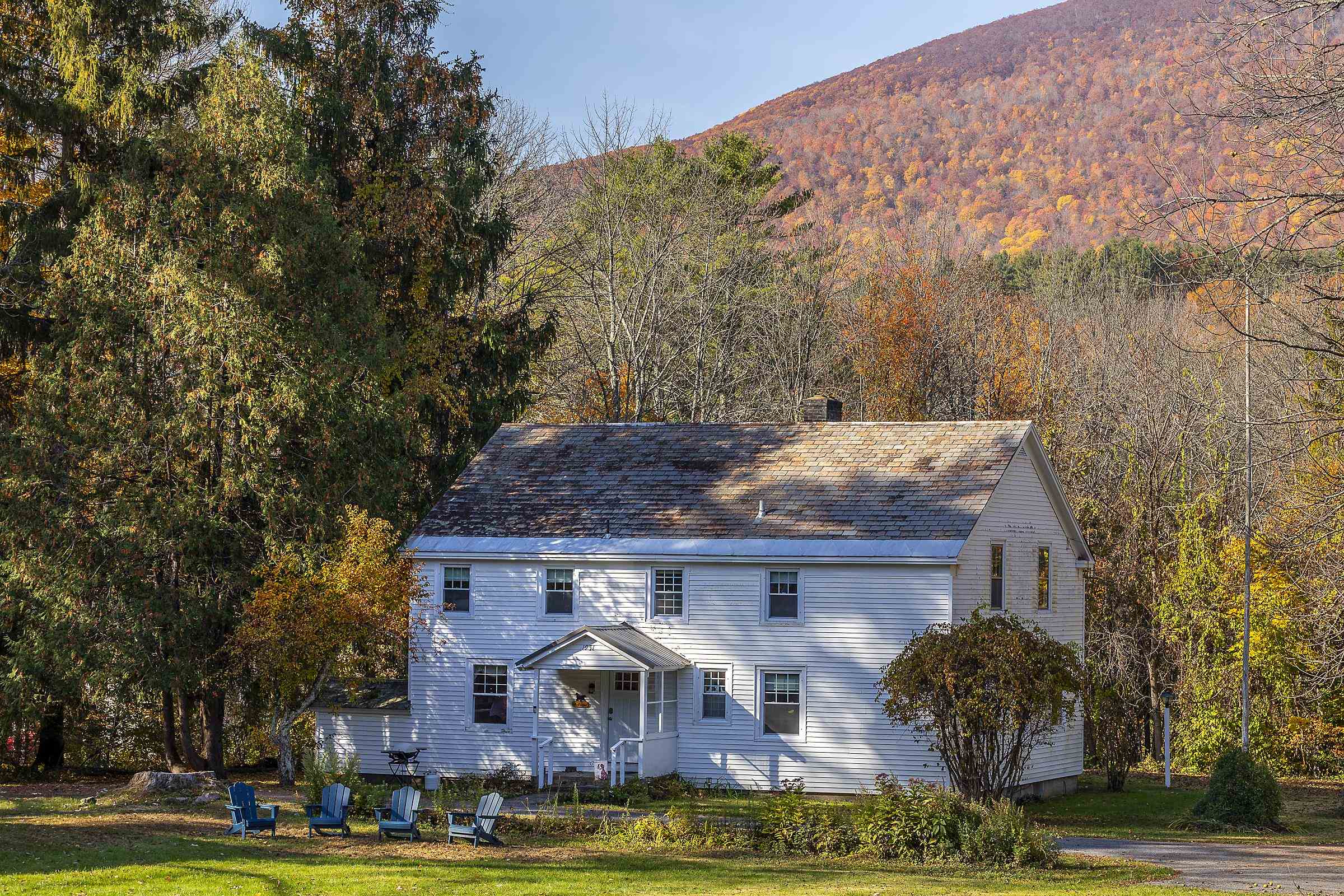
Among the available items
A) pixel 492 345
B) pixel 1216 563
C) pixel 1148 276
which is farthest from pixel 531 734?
pixel 1148 276

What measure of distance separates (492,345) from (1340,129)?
92.4 ft

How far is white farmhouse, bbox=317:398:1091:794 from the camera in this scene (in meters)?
28.2

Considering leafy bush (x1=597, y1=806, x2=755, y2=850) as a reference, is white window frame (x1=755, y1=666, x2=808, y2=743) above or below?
above

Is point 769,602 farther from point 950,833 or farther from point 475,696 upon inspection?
point 950,833

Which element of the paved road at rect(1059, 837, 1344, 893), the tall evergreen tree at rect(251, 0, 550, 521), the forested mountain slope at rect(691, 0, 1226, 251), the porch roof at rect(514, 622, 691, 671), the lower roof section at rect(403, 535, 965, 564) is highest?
the forested mountain slope at rect(691, 0, 1226, 251)

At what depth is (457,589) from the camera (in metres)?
31.0

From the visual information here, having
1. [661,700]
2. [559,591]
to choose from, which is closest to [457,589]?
[559,591]

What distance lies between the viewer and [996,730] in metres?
24.0

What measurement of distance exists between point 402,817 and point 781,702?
31.2 ft

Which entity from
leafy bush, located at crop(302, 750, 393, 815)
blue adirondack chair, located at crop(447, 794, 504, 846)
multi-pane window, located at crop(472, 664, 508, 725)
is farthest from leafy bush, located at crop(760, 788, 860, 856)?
multi-pane window, located at crop(472, 664, 508, 725)

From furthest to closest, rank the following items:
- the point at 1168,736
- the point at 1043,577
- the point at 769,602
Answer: the point at 1168,736, the point at 1043,577, the point at 769,602

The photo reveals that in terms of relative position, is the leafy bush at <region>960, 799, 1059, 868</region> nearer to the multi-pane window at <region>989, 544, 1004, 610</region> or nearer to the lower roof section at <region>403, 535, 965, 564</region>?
the lower roof section at <region>403, 535, 965, 564</region>

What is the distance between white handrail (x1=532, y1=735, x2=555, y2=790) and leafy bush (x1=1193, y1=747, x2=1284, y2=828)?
12728 millimetres

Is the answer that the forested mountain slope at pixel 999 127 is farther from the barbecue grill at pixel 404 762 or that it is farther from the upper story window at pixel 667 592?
the barbecue grill at pixel 404 762
